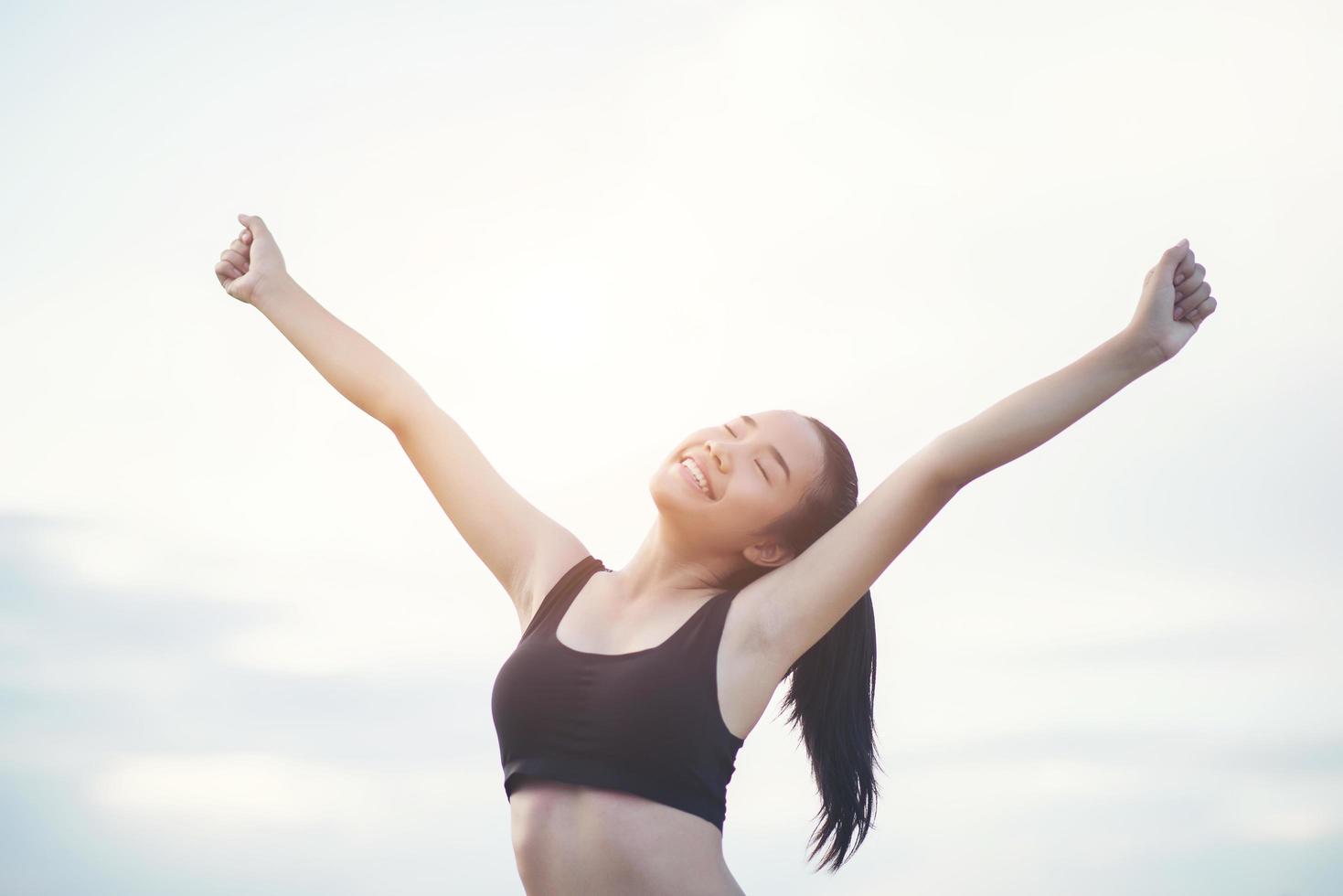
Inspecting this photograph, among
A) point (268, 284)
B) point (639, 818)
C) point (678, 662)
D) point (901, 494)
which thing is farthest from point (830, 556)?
point (268, 284)

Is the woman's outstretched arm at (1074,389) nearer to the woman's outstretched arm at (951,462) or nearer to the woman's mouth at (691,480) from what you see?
the woman's outstretched arm at (951,462)

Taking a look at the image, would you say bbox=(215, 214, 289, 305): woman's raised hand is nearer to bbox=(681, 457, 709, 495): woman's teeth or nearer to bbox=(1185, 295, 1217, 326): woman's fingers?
bbox=(681, 457, 709, 495): woman's teeth

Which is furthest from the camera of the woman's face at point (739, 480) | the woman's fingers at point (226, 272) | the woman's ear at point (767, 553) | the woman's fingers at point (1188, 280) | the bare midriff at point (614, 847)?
the woman's fingers at point (226, 272)

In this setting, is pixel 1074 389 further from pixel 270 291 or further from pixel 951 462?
pixel 270 291

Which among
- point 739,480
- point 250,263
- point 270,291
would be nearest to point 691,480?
point 739,480

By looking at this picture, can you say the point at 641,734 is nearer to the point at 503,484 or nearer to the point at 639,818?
the point at 639,818

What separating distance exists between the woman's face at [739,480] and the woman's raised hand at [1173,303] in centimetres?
99

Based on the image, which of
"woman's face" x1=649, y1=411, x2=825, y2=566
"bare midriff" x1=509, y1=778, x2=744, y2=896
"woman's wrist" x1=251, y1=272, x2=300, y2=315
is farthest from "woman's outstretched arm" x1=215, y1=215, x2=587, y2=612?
"bare midriff" x1=509, y1=778, x2=744, y2=896

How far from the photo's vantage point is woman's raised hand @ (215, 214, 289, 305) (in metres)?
3.99

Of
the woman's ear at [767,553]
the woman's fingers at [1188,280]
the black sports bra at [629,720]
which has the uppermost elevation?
the woman's fingers at [1188,280]

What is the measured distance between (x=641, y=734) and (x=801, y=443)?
0.99 meters


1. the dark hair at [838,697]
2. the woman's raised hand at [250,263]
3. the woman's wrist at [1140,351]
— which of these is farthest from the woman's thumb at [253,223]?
the woman's wrist at [1140,351]

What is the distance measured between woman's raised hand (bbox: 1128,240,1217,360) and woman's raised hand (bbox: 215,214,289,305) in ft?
8.12

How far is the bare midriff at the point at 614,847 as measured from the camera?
3156 millimetres
